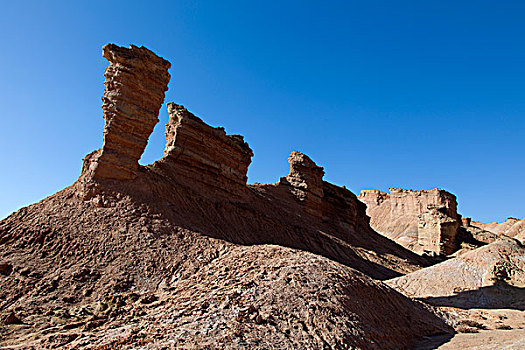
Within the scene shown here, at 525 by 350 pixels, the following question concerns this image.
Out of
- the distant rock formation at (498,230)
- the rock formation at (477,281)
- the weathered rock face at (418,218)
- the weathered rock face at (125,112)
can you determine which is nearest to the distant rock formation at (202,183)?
the weathered rock face at (125,112)

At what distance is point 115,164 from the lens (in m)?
15.0

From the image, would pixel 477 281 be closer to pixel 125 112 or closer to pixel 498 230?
pixel 125 112

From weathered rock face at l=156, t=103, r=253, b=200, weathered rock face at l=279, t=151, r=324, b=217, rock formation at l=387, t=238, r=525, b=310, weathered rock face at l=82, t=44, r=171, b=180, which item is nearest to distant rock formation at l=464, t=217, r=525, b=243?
weathered rock face at l=279, t=151, r=324, b=217

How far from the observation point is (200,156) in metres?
20.8

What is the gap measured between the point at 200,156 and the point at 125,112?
6357mm

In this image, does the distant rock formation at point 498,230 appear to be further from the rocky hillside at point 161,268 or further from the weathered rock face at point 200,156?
the rocky hillside at point 161,268

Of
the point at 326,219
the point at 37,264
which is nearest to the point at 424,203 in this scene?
the point at 326,219

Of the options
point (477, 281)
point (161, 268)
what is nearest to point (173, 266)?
point (161, 268)

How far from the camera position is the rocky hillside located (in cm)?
772

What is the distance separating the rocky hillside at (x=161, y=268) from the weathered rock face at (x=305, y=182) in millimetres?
11389

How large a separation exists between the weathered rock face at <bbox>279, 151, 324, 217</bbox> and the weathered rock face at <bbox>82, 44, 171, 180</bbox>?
18816mm

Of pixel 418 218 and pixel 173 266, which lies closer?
pixel 173 266

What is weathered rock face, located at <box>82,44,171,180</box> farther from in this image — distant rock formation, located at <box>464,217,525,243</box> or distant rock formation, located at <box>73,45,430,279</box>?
distant rock formation, located at <box>464,217,525,243</box>

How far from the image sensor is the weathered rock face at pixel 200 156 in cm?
1983
